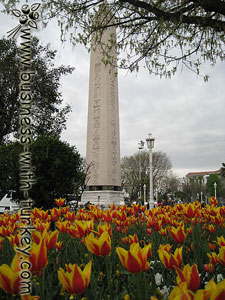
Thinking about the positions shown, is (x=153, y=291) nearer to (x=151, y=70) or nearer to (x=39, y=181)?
(x=151, y=70)

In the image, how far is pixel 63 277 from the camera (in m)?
1.07

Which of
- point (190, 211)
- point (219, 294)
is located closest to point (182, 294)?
point (219, 294)

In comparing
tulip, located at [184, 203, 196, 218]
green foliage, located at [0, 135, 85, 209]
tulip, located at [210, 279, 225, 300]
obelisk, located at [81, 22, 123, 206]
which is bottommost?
tulip, located at [210, 279, 225, 300]

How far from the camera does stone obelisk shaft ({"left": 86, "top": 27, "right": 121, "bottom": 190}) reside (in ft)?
61.2

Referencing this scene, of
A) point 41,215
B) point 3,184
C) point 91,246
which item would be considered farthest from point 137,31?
point 3,184

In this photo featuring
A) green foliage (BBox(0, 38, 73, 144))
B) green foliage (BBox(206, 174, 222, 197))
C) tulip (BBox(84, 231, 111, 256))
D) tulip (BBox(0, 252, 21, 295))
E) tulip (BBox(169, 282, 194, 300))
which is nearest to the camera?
tulip (BBox(169, 282, 194, 300))

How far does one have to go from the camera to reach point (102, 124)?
18859 millimetres

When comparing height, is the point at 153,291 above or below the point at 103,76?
below

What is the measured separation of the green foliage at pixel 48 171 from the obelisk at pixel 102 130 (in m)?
7.33

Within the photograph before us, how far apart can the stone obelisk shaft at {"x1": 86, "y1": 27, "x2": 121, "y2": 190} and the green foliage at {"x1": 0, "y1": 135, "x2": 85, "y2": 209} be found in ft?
24.0

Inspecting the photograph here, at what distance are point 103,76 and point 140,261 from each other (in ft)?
59.4

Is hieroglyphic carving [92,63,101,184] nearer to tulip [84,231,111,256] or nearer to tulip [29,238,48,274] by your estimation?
tulip [84,231,111,256]

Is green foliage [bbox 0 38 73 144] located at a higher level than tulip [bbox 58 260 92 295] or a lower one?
higher

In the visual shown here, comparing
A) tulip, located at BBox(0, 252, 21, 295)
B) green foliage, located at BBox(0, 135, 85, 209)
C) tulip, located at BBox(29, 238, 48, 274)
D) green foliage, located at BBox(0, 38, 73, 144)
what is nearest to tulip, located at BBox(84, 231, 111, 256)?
tulip, located at BBox(29, 238, 48, 274)
